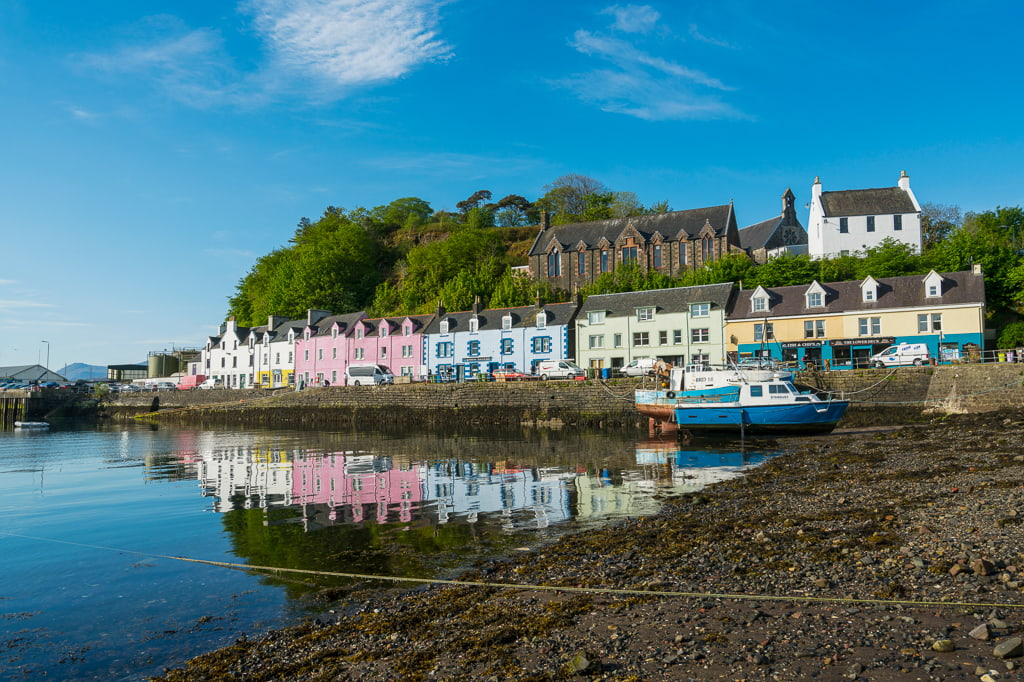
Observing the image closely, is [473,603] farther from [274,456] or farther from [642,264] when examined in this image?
[642,264]

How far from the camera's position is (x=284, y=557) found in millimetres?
11719

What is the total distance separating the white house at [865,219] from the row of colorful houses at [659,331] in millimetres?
12416

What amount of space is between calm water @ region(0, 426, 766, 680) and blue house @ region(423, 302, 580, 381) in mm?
22979

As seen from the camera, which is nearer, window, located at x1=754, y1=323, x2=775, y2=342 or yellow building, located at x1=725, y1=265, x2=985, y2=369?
yellow building, located at x1=725, y1=265, x2=985, y2=369

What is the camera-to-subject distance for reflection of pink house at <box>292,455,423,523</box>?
16547 mm

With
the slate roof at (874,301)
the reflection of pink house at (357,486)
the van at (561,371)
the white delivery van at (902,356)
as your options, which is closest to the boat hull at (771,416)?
the white delivery van at (902,356)

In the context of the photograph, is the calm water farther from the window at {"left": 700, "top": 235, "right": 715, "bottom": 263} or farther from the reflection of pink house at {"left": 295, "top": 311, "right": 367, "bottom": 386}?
the window at {"left": 700, "top": 235, "right": 715, "bottom": 263}

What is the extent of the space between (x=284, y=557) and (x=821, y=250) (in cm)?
5671

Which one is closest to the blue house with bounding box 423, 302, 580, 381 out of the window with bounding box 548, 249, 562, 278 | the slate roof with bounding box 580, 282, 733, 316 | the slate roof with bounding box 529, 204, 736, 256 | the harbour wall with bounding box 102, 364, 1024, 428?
the slate roof with bounding box 580, 282, 733, 316

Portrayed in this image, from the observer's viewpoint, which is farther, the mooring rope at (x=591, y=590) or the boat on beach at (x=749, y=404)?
the boat on beach at (x=749, y=404)

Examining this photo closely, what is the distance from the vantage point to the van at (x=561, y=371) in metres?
45.0

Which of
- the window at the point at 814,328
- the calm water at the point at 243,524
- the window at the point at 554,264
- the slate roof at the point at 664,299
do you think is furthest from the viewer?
the window at the point at 554,264

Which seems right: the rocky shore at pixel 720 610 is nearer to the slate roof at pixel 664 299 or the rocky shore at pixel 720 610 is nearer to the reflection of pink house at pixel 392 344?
the slate roof at pixel 664 299

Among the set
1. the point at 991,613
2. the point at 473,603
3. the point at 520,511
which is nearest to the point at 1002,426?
the point at 520,511
